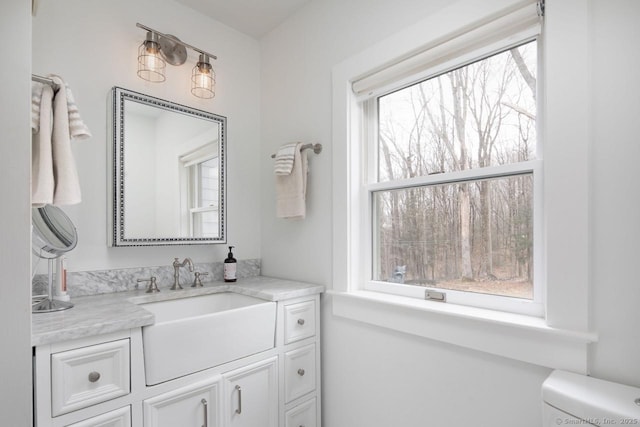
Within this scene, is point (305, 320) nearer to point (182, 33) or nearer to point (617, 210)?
point (617, 210)

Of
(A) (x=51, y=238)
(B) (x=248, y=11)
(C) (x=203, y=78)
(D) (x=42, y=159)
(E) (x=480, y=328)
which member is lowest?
(E) (x=480, y=328)

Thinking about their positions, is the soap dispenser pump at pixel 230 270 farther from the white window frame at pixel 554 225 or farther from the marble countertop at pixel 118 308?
the white window frame at pixel 554 225

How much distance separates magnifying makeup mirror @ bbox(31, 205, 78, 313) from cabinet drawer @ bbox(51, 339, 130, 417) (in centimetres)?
33

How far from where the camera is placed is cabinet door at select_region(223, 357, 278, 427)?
1395 mm

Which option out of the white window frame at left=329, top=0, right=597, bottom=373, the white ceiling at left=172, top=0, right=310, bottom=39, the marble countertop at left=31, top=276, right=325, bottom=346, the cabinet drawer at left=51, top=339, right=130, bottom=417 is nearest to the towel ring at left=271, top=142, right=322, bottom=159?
the white window frame at left=329, top=0, right=597, bottom=373

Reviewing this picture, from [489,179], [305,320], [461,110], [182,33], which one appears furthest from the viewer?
[182,33]

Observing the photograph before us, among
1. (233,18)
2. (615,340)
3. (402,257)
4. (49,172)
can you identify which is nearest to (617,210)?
(615,340)

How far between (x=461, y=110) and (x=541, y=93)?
30 cm

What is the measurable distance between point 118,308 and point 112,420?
384 millimetres

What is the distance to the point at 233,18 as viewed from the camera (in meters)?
2.07

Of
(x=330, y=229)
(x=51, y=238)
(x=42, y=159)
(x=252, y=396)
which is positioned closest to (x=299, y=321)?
(x=252, y=396)

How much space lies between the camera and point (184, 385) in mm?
1268

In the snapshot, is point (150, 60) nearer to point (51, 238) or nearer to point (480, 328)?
point (51, 238)

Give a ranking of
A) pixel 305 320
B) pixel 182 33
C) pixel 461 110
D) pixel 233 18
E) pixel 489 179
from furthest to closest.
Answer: pixel 233 18 → pixel 182 33 → pixel 305 320 → pixel 461 110 → pixel 489 179
